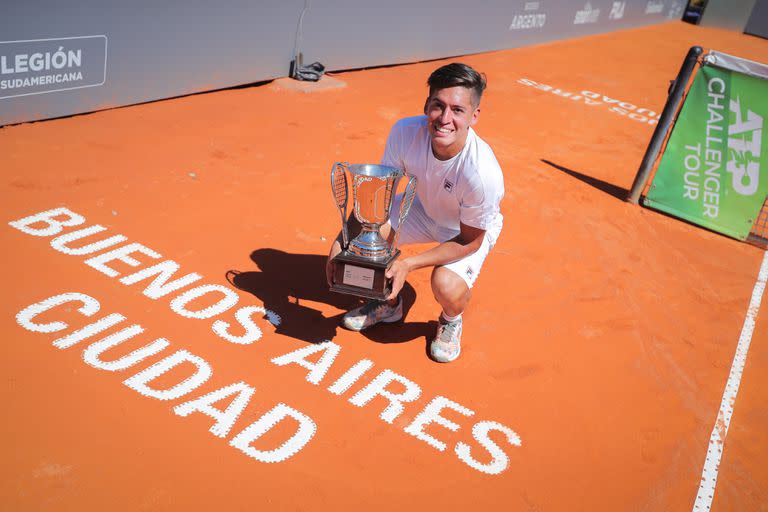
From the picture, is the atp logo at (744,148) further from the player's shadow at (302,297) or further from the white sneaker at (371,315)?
the white sneaker at (371,315)

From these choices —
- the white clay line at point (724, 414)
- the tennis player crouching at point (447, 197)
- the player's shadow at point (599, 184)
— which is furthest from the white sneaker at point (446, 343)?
the player's shadow at point (599, 184)

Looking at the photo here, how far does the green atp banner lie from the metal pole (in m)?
0.10

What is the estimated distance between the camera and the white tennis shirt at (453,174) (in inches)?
154

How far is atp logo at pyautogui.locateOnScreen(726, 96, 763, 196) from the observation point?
6.89 m

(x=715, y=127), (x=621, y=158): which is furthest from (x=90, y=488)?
(x=621, y=158)

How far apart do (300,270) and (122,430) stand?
2.03 m

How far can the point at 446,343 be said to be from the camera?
4332mm

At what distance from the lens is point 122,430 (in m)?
3.30

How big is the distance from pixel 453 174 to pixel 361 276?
81 cm

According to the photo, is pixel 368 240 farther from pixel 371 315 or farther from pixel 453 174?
pixel 371 315

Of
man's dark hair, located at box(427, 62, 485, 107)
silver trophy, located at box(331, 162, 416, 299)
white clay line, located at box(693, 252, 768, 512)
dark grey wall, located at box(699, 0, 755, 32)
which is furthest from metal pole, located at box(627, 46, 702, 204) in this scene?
dark grey wall, located at box(699, 0, 755, 32)

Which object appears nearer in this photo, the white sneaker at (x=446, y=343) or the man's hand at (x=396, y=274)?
the man's hand at (x=396, y=274)

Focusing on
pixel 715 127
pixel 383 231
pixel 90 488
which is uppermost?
pixel 715 127

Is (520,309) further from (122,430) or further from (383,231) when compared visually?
(122,430)
